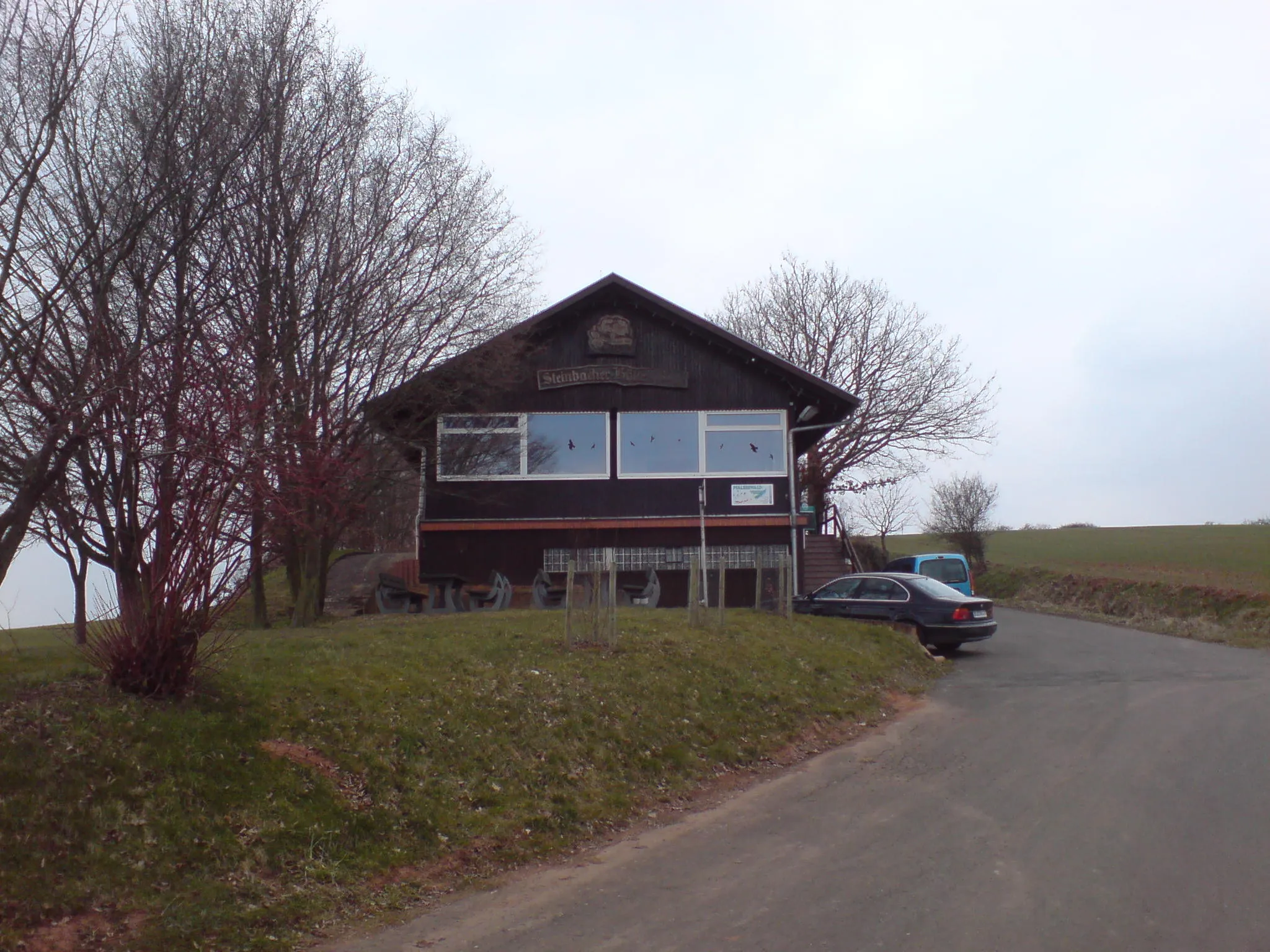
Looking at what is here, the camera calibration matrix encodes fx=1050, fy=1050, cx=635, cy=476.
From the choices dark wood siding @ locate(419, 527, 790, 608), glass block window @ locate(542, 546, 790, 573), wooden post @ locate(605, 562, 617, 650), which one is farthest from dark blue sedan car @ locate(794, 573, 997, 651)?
wooden post @ locate(605, 562, 617, 650)

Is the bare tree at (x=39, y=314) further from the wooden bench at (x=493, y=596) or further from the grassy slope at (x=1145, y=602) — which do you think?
the grassy slope at (x=1145, y=602)

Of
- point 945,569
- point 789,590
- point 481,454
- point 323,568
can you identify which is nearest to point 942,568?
point 945,569

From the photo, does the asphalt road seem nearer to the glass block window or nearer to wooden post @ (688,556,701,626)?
wooden post @ (688,556,701,626)

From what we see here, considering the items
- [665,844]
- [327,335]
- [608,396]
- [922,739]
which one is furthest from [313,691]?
[608,396]

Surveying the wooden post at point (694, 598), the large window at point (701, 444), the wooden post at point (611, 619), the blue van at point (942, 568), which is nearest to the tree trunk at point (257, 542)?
the wooden post at point (611, 619)

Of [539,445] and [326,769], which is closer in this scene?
[326,769]

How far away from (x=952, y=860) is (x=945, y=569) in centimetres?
2363

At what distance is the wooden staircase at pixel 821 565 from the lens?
2711 centimetres

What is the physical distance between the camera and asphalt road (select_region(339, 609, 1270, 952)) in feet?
18.5

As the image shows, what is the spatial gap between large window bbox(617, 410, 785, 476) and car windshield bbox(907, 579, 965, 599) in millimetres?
4367

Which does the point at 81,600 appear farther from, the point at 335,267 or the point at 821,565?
the point at 821,565

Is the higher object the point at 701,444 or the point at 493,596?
the point at 701,444

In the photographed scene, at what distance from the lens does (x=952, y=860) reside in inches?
271

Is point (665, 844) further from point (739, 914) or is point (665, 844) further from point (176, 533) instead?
point (176, 533)
